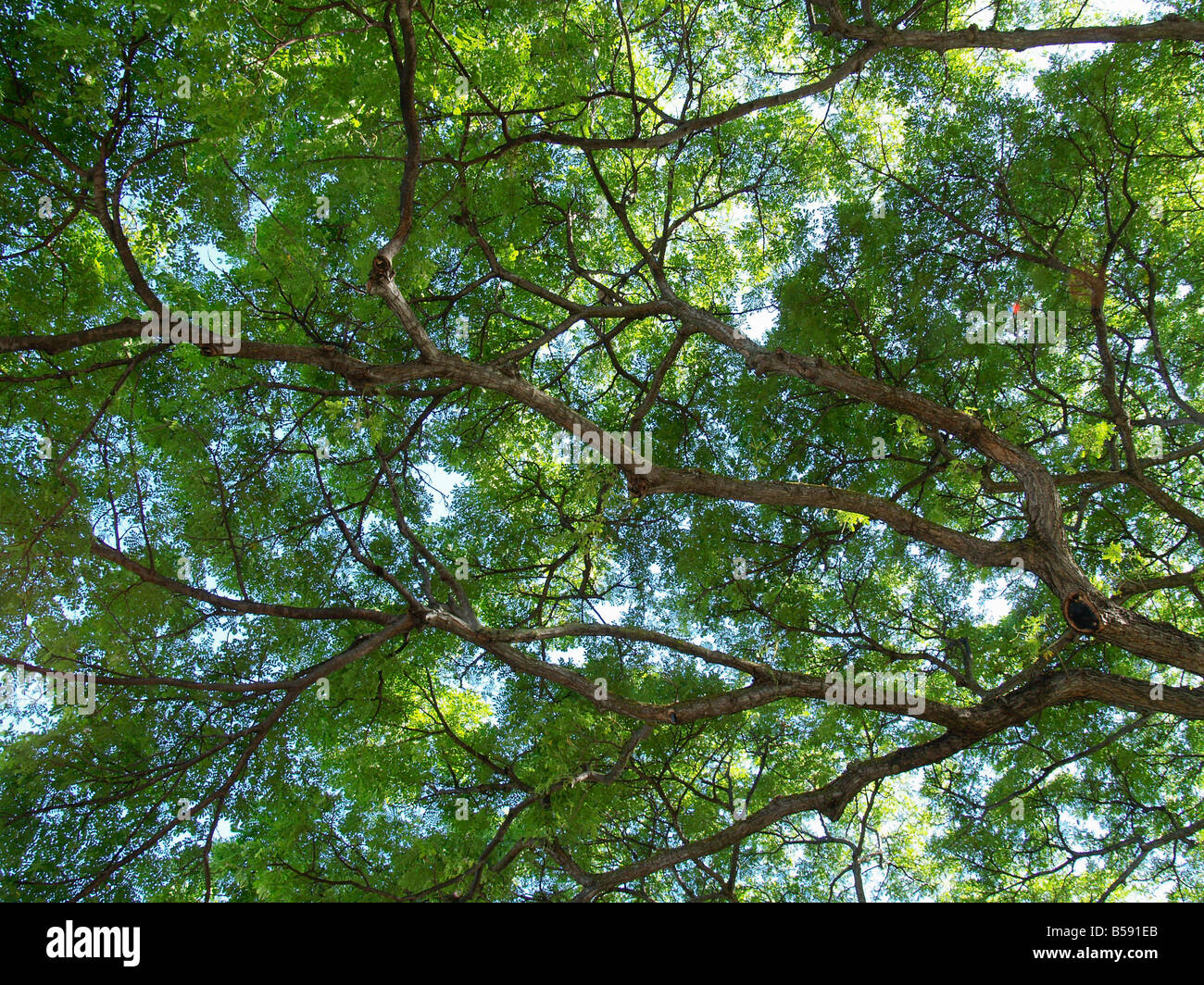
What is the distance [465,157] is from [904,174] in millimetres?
4744

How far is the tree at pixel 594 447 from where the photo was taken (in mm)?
5762

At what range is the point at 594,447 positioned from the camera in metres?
5.71

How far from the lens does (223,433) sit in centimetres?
748

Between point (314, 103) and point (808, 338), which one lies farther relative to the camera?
point (808, 338)

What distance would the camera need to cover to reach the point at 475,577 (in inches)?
335

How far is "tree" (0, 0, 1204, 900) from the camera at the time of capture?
576 cm

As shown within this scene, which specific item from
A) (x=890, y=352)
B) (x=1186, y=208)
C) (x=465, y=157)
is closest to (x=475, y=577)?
(x=465, y=157)

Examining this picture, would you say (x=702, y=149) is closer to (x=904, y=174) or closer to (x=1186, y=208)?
(x=904, y=174)

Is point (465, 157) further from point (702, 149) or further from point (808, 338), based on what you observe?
point (808, 338)

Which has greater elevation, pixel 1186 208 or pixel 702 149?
pixel 702 149
